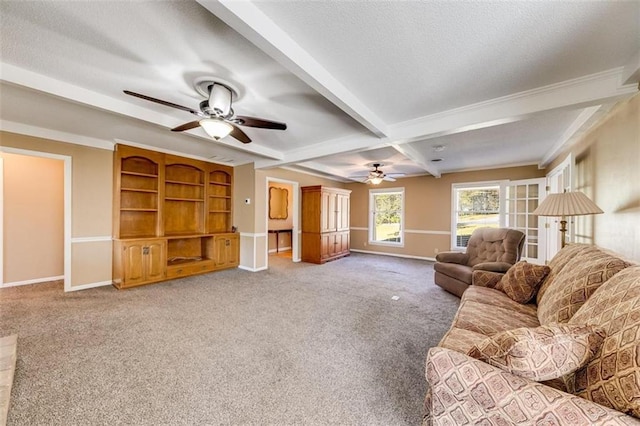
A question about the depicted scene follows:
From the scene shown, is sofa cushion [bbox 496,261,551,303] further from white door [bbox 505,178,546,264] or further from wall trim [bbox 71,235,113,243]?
wall trim [bbox 71,235,113,243]

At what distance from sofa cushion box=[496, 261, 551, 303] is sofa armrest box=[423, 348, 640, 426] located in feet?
5.13

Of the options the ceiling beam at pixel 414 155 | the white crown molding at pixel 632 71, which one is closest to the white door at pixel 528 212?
the ceiling beam at pixel 414 155

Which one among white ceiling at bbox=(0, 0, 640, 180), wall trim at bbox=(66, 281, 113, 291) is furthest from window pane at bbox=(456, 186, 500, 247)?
wall trim at bbox=(66, 281, 113, 291)

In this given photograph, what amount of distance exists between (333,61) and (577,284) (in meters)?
2.28

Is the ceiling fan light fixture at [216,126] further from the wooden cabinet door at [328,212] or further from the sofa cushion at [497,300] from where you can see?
the wooden cabinet door at [328,212]

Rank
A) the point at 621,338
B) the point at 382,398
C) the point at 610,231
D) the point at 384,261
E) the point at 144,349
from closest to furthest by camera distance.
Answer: the point at 621,338, the point at 382,398, the point at 144,349, the point at 610,231, the point at 384,261

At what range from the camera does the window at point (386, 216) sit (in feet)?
23.7

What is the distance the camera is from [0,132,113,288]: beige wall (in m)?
3.71

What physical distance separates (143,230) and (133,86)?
3121 mm

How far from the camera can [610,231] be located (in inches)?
93.1

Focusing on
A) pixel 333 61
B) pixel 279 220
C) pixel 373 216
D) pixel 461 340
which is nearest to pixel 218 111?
pixel 333 61

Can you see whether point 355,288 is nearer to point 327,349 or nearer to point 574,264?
point 327,349

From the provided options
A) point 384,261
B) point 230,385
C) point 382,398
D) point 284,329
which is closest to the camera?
point 382,398

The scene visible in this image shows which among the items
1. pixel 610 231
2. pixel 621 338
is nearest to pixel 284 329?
pixel 621 338
